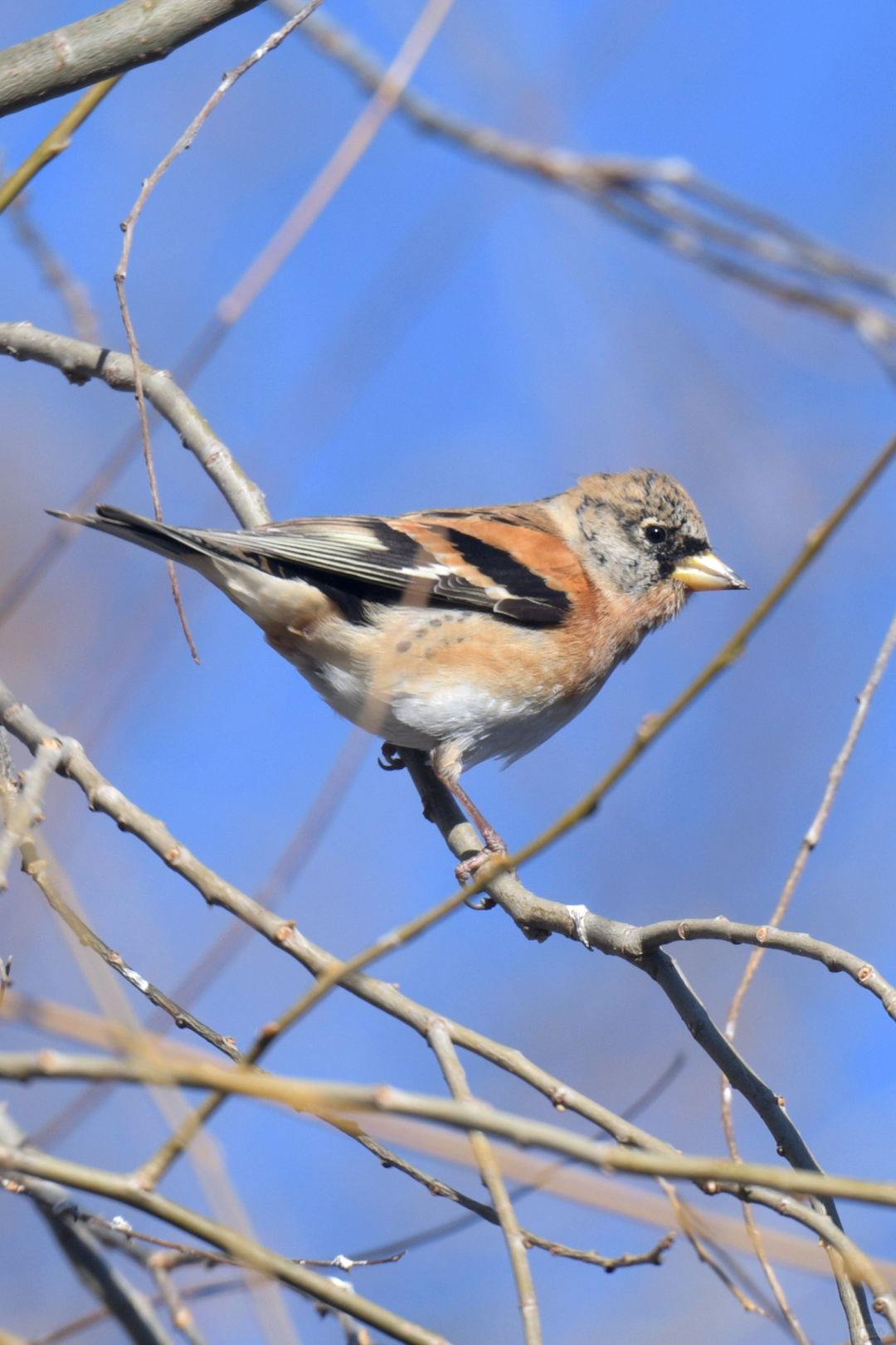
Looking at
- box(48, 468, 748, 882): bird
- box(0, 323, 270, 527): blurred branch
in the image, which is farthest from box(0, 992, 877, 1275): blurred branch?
box(0, 323, 270, 527): blurred branch

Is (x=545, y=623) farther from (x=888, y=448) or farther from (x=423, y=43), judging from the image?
(x=888, y=448)

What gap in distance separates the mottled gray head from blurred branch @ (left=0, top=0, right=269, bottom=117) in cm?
291

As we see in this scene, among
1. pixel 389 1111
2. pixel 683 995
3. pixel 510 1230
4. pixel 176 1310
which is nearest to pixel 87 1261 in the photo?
pixel 176 1310

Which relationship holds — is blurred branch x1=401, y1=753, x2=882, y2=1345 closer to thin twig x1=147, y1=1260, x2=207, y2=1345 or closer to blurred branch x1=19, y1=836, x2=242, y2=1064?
blurred branch x1=19, y1=836, x2=242, y2=1064

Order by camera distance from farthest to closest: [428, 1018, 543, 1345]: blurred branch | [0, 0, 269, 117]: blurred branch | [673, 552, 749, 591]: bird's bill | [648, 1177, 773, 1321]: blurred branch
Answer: [673, 552, 749, 591]: bird's bill, [0, 0, 269, 117]: blurred branch, [648, 1177, 773, 1321]: blurred branch, [428, 1018, 543, 1345]: blurred branch

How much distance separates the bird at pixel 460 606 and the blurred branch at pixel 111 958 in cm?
141

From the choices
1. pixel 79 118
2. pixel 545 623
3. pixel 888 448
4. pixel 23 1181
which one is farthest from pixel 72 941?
pixel 545 623

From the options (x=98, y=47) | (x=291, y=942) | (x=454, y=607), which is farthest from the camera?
(x=454, y=607)

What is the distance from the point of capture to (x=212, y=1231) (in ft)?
5.14

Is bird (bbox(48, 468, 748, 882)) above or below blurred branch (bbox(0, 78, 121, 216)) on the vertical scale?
above

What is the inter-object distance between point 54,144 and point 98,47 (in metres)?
Result: 0.29

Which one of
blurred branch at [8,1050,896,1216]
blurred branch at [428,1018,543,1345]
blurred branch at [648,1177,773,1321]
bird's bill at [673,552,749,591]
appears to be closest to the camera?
blurred branch at [8,1050,896,1216]

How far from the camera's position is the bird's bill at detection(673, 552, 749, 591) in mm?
4684

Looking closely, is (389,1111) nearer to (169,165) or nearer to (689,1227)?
(689,1227)
